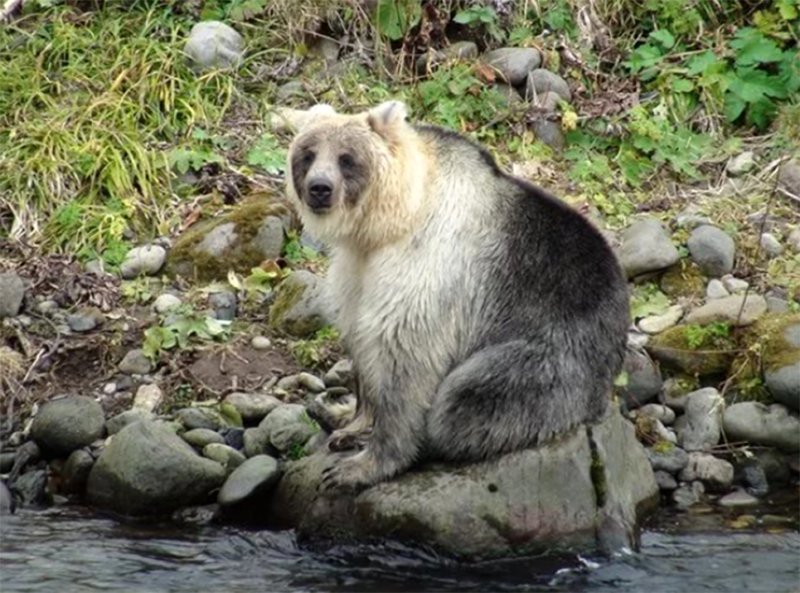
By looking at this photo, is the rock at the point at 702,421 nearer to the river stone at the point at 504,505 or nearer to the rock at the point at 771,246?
the river stone at the point at 504,505

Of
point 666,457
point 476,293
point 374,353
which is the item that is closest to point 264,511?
point 374,353

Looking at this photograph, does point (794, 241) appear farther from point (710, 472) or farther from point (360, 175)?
Result: point (360, 175)

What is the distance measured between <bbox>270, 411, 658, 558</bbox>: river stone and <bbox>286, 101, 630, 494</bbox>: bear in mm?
96

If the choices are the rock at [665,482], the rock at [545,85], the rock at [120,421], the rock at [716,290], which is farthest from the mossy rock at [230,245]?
the rock at [665,482]

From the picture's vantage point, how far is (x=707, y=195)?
1145 centimetres

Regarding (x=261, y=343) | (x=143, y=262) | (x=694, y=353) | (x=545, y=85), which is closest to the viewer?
(x=694, y=353)

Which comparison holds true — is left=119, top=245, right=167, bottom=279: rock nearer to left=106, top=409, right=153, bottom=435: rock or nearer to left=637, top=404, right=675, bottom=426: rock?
left=106, top=409, right=153, bottom=435: rock

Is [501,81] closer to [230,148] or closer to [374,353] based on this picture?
[230,148]

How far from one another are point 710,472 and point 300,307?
9.21ft

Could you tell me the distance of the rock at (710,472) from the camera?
29.2 feet

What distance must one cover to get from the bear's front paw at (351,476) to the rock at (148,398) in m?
1.79

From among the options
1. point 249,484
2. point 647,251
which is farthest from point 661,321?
point 249,484

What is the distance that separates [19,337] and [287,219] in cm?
206

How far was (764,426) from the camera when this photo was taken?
9.09 m
